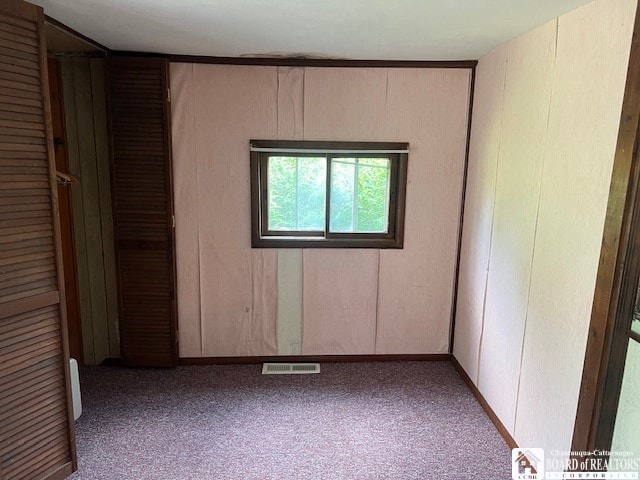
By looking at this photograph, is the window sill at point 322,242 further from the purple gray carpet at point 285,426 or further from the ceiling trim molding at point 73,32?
the ceiling trim molding at point 73,32

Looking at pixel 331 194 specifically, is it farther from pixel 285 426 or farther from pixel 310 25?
pixel 285 426

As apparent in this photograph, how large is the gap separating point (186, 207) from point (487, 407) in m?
2.21

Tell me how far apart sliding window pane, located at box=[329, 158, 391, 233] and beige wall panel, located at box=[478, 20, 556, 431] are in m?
0.77

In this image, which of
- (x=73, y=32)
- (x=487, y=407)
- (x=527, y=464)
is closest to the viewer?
(x=527, y=464)

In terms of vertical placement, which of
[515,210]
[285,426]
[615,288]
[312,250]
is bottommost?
[285,426]

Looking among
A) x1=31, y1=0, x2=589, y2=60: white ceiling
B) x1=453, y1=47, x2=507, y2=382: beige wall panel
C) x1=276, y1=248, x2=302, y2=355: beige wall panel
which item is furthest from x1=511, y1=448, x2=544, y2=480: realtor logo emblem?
x1=31, y1=0, x2=589, y2=60: white ceiling

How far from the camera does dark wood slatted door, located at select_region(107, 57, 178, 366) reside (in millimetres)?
2516

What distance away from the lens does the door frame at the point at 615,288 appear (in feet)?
4.38

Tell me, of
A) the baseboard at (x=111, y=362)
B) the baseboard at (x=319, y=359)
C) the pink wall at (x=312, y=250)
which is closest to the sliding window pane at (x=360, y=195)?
the pink wall at (x=312, y=250)

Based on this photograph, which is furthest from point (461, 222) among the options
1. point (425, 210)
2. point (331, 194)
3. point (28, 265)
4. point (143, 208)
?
point (28, 265)

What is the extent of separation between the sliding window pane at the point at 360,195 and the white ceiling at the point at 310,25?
2.21 feet

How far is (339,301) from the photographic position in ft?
9.53

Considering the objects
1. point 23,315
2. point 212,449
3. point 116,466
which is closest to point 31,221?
point 23,315

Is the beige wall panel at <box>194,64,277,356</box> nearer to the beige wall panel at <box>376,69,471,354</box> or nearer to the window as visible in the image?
the window
